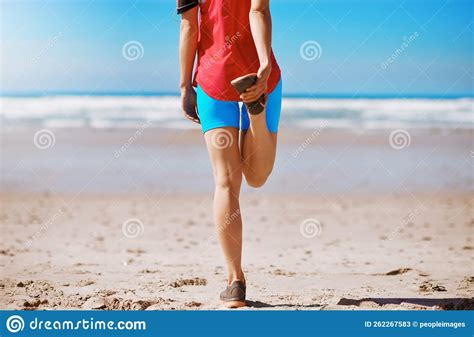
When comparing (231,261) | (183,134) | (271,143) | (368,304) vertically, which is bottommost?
(368,304)

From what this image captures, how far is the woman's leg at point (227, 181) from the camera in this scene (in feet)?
12.2

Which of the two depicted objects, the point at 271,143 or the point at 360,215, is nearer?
the point at 271,143

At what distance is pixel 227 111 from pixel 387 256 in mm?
2709

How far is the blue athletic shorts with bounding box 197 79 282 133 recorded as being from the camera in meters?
3.70

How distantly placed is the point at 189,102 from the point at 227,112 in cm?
36

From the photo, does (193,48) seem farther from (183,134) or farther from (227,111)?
(183,134)

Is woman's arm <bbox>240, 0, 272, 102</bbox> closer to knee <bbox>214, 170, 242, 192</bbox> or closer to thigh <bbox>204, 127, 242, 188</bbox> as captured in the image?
thigh <bbox>204, 127, 242, 188</bbox>

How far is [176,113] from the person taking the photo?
20.1 meters

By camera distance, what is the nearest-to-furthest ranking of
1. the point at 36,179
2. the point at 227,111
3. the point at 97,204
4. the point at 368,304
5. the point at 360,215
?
1. the point at 227,111
2. the point at 368,304
3. the point at 360,215
4. the point at 97,204
5. the point at 36,179

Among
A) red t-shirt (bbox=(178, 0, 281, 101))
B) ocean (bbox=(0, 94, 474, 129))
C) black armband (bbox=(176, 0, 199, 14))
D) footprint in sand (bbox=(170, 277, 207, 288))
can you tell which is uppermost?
ocean (bbox=(0, 94, 474, 129))

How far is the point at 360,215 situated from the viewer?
7949mm

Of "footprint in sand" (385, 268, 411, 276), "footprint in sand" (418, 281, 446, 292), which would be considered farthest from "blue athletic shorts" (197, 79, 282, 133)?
"footprint in sand" (385, 268, 411, 276)

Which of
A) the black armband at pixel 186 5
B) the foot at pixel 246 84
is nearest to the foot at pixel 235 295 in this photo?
the foot at pixel 246 84

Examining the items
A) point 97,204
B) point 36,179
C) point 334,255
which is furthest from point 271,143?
point 36,179
